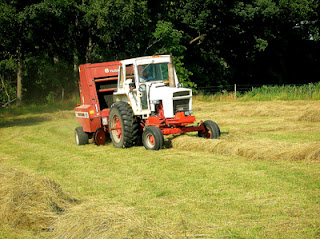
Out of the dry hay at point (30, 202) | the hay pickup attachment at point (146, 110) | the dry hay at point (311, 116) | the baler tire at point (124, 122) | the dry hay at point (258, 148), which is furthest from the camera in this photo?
the dry hay at point (311, 116)

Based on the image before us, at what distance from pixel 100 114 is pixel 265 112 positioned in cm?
773

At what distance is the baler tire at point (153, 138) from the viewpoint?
10711 millimetres

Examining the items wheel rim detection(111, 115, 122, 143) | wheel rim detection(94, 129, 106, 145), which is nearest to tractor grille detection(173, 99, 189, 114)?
wheel rim detection(111, 115, 122, 143)

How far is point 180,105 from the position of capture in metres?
11.4

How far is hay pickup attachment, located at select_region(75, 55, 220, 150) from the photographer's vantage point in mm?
11219

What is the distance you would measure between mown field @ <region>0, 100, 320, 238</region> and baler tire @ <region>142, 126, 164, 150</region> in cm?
20

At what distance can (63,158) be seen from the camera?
10711 mm

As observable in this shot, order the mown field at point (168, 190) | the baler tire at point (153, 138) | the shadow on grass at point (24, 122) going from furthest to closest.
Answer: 1. the shadow on grass at point (24, 122)
2. the baler tire at point (153, 138)
3. the mown field at point (168, 190)

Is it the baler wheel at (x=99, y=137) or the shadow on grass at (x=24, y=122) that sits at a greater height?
the shadow on grass at (x=24, y=122)

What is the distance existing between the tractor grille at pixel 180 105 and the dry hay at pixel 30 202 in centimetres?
546

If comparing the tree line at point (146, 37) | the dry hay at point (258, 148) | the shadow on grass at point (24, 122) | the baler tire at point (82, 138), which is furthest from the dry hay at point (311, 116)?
the tree line at point (146, 37)

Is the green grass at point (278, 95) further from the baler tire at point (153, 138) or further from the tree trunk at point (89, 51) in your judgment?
the baler tire at point (153, 138)

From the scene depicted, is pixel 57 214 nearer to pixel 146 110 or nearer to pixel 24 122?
pixel 146 110

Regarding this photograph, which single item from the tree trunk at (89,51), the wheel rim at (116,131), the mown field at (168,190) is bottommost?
the mown field at (168,190)
